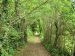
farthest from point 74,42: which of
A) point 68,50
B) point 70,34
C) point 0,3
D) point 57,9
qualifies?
point 0,3

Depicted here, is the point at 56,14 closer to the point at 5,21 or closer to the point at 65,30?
the point at 65,30

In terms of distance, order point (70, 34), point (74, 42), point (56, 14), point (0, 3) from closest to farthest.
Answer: point (0, 3) < point (74, 42) < point (70, 34) < point (56, 14)

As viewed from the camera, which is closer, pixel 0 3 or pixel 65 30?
pixel 0 3

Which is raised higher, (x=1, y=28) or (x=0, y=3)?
(x=0, y=3)

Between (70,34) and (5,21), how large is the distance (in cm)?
748

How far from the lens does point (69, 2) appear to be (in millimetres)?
15578

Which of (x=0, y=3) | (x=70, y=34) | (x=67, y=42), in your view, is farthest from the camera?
(x=67, y=42)

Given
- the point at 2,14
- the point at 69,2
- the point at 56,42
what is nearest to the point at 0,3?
the point at 2,14

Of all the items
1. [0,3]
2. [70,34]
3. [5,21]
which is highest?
[0,3]

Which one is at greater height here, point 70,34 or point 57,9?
point 57,9

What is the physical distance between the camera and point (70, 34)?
16125mm

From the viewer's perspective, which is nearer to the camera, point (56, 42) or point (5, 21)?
point (5, 21)

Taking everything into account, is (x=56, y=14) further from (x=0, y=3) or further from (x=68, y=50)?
(x=0, y=3)

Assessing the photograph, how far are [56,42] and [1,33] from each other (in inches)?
395
